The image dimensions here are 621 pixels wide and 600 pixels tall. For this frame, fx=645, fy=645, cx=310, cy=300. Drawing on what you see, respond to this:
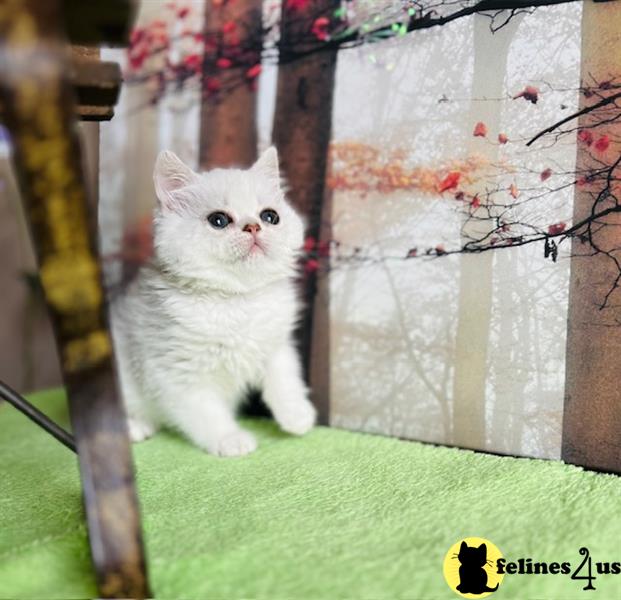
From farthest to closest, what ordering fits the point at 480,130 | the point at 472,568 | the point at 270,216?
the point at 270,216
the point at 480,130
the point at 472,568

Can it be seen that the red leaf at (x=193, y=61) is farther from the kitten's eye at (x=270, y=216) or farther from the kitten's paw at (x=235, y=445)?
the kitten's paw at (x=235, y=445)

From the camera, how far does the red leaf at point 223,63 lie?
151 centimetres

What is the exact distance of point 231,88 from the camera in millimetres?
1512

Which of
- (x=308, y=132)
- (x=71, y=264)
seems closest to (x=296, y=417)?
(x=308, y=132)

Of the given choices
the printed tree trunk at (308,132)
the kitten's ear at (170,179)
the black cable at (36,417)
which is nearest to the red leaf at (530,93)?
the printed tree trunk at (308,132)

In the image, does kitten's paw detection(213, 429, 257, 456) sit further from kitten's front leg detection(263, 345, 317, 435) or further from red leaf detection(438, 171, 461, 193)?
red leaf detection(438, 171, 461, 193)

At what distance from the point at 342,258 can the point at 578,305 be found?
0.49 metres

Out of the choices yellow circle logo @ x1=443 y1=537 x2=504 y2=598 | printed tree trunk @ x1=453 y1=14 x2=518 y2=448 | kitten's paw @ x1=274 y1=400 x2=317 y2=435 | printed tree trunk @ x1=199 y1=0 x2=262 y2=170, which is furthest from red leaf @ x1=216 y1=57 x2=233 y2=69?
yellow circle logo @ x1=443 y1=537 x2=504 y2=598

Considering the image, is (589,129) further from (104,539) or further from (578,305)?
(104,539)

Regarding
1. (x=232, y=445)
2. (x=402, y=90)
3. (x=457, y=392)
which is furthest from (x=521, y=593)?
(x=402, y=90)

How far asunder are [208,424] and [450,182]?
27.0 inches

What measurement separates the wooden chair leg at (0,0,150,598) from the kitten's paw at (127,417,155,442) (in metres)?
0.69

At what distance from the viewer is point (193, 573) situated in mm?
816

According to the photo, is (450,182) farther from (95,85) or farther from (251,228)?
(95,85)
